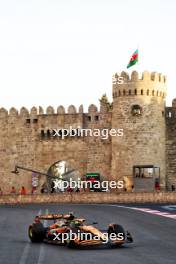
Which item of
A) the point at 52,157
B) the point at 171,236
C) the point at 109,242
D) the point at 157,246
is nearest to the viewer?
the point at 109,242

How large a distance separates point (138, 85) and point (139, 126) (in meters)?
3.91

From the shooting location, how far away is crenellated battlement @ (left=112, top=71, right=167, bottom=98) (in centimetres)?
6225

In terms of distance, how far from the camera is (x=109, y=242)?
831 inches

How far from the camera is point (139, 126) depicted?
61531 mm

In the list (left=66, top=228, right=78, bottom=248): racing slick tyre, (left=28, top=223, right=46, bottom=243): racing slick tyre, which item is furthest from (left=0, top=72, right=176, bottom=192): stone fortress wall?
(left=66, top=228, right=78, bottom=248): racing slick tyre

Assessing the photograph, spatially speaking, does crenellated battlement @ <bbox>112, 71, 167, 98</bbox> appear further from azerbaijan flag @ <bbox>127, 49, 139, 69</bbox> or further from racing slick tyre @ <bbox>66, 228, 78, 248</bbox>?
racing slick tyre @ <bbox>66, 228, 78, 248</bbox>

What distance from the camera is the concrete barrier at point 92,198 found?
56.6 metres

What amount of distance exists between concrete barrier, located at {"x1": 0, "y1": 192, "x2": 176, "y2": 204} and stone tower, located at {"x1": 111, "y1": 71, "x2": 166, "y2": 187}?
12.4ft

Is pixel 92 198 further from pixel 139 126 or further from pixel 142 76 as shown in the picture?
pixel 142 76

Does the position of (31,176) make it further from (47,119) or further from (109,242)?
(109,242)

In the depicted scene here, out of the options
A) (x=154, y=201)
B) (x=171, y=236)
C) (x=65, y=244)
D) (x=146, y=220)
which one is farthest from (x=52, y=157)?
(x=65, y=244)

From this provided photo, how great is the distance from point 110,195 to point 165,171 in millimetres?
7006

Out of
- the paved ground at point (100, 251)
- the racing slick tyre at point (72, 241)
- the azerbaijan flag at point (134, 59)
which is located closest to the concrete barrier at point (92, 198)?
the azerbaijan flag at point (134, 59)

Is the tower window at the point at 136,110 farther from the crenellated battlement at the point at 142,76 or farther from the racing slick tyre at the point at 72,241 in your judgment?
the racing slick tyre at the point at 72,241
